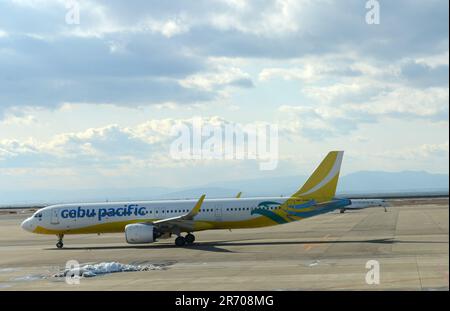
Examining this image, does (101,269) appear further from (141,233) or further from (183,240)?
(183,240)

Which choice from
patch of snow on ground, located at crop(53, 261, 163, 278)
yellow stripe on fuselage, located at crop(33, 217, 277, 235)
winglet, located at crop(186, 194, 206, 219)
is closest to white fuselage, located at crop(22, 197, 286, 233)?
yellow stripe on fuselage, located at crop(33, 217, 277, 235)

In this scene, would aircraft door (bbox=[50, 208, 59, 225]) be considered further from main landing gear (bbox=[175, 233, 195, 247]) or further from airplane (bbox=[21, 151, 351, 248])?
main landing gear (bbox=[175, 233, 195, 247])

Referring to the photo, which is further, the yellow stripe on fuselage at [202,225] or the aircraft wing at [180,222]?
the yellow stripe on fuselage at [202,225]

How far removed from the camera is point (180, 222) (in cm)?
3828

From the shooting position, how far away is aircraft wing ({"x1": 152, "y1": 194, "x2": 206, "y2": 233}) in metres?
37.7

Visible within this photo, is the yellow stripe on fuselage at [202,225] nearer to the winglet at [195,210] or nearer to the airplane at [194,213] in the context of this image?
the airplane at [194,213]

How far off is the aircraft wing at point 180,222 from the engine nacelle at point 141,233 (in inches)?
31.6

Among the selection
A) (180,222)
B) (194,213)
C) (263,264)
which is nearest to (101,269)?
(263,264)

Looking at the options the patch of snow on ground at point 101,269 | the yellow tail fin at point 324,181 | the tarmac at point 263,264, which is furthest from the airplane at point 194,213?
the patch of snow on ground at point 101,269

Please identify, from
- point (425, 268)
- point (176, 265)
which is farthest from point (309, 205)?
point (425, 268)

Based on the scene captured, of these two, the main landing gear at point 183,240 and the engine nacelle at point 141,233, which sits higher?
the engine nacelle at point 141,233

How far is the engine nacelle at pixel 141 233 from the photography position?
37.0 m
